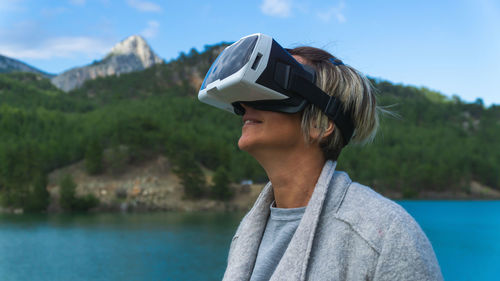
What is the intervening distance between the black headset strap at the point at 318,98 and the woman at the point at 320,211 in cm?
3

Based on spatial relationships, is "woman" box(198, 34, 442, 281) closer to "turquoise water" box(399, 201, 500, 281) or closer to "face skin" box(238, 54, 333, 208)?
"face skin" box(238, 54, 333, 208)

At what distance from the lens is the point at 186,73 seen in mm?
121875

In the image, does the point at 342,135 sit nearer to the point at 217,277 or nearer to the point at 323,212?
the point at 323,212

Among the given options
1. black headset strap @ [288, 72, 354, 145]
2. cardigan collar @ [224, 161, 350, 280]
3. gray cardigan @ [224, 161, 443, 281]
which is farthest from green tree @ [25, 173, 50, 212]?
gray cardigan @ [224, 161, 443, 281]

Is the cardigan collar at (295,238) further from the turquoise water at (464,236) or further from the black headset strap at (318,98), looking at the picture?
the turquoise water at (464,236)

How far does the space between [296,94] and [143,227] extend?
127ft

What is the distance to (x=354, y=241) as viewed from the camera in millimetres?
1316

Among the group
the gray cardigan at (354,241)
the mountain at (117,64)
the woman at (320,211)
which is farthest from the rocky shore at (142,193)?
the mountain at (117,64)

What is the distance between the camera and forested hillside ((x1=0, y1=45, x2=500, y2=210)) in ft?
190

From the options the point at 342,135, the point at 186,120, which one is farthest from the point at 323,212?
the point at 186,120

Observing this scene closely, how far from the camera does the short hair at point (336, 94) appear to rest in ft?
5.21

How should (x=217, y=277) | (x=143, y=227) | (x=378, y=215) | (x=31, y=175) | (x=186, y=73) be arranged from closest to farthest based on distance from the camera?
1. (x=378, y=215)
2. (x=217, y=277)
3. (x=143, y=227)
4. (x=31, y=175)
5. (x=186, y=73)

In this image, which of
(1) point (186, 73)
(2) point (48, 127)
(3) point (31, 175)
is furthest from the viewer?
(1) point (186, 73)

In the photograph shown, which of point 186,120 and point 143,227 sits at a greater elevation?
point 186,120
